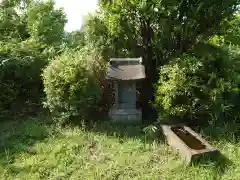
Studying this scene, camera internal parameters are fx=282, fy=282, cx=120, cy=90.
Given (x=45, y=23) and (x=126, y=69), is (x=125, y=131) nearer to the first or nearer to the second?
(x=126, y=69)

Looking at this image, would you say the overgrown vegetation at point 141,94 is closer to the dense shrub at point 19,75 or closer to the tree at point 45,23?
the dense shrub at point 19,75

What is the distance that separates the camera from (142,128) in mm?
6977

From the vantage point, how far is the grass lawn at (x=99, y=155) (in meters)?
4.98

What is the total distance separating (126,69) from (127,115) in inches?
47.5

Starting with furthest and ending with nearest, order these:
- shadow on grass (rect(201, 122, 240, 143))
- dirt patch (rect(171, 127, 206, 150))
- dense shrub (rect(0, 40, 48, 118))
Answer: dense shrub (rect(0, 40, 48, 118)) → shadow on grass (rect(201, 122, 240, 143)) → dirt patch (rect(171, 127, 206, 150))

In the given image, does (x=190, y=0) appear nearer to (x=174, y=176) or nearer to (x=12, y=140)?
(x=174, y=176)

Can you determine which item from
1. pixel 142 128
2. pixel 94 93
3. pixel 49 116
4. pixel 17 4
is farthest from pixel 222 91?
pixel 17 4

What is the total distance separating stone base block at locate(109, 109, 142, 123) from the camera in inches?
287

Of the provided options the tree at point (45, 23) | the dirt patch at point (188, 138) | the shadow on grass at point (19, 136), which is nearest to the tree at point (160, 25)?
the dirt patch at point (188, 138)

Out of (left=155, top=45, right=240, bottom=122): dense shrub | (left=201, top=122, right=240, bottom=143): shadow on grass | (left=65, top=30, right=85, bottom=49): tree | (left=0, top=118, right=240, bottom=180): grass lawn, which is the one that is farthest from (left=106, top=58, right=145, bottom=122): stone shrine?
(left=65, top=30, right=85, bottom=49): tree

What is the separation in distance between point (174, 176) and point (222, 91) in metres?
2.64

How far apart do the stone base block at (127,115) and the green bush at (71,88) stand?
615 millimetres

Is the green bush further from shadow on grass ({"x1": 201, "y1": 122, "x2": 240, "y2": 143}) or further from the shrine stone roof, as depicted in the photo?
shadow on grass ({"x1": 201, "y1": 122, "x2": 240, "y2": 143})

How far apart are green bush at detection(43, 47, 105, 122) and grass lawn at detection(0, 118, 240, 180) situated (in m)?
0.49
